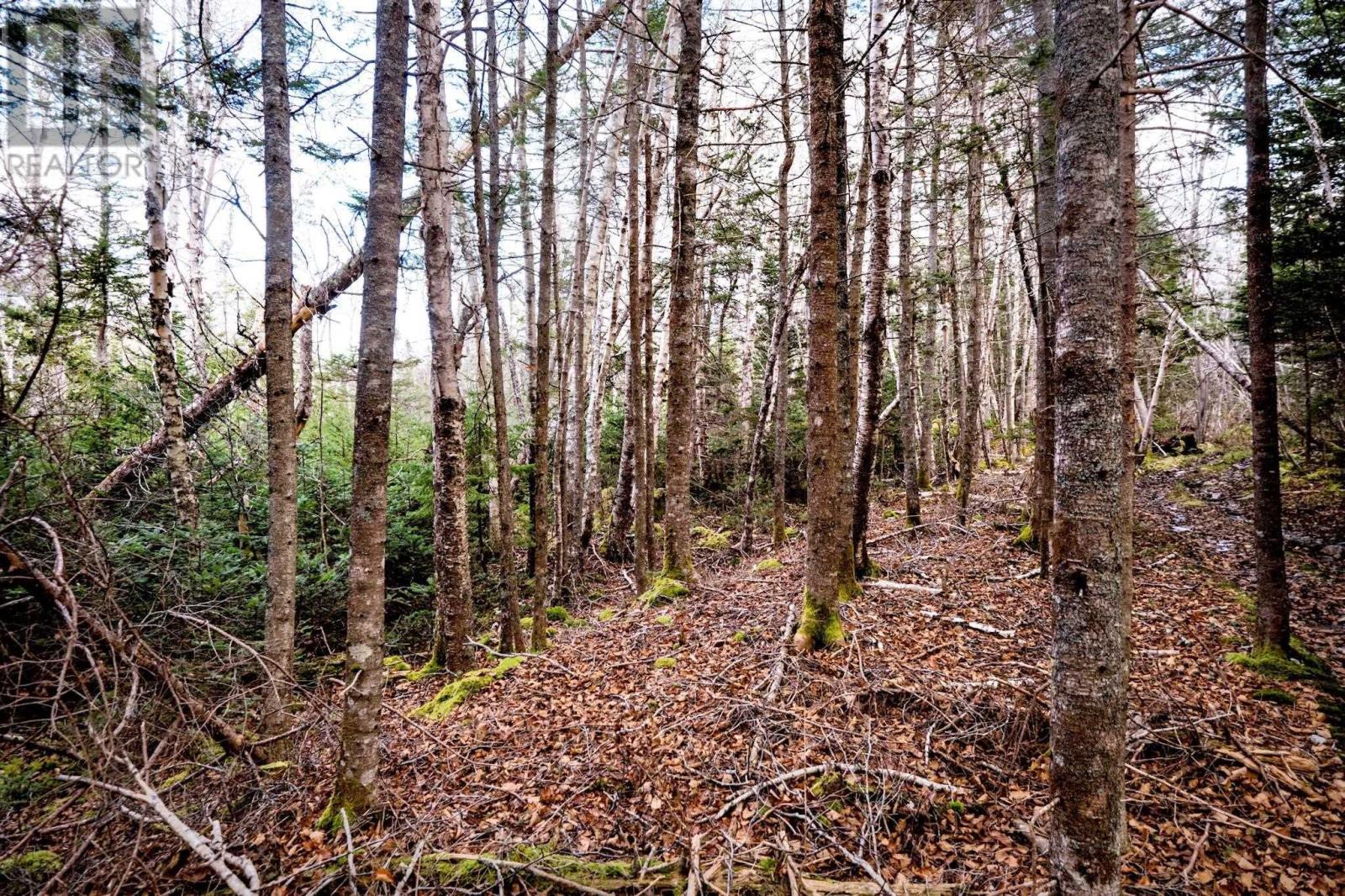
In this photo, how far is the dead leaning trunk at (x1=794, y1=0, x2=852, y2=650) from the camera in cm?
513

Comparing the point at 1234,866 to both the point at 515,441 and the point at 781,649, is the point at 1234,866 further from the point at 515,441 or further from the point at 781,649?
the point at 515,441

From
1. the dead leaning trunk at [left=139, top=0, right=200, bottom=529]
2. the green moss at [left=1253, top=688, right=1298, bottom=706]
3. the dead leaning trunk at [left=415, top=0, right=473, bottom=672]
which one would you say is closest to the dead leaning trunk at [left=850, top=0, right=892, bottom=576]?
the green moss at [left=1253, top=688, right=1298, bottom=706]

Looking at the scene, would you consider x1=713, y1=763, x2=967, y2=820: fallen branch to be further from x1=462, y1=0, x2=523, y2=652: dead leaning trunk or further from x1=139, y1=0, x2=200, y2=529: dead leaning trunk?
x1=139, y1=0, x2=200, y2=529: dead leaning trunk

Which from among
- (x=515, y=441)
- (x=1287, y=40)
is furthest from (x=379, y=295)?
(x=1287, y=40)

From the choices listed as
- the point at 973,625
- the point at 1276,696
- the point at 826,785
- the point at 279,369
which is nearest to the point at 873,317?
the point at 973,625

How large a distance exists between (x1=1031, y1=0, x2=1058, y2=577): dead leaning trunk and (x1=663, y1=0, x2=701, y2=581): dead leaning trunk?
403 cm

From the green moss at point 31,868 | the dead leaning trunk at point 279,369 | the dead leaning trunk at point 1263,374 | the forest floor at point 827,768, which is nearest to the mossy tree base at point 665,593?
the forest floor at point 827,768

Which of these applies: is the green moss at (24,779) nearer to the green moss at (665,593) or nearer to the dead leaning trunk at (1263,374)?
the green moss at (665,593)

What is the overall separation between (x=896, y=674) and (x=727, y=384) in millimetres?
14421

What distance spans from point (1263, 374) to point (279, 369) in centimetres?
924

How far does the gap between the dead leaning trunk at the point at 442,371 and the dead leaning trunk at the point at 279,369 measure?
70.6 inches

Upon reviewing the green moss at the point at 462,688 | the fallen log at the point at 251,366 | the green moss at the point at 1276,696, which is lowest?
the green moss at the point at 462,688

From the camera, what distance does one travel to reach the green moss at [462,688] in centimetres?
570

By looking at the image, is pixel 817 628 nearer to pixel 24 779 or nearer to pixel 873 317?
pixel 873 317
